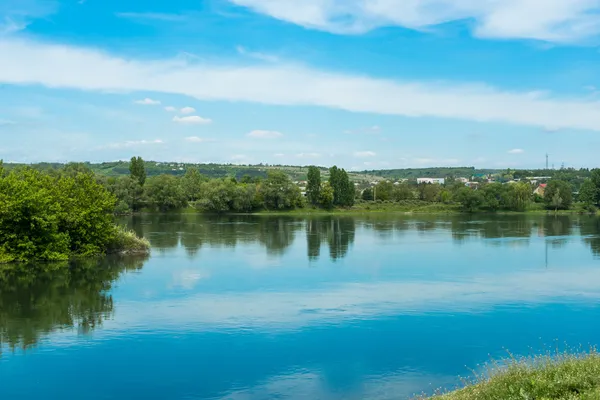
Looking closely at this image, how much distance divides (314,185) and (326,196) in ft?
9.89

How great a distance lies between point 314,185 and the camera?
101m

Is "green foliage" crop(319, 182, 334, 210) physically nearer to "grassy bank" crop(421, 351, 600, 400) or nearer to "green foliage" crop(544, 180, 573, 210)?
"green foliage" crop(544, 180, 573, 210)

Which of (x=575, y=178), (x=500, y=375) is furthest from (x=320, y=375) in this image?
(x=575, y=178)

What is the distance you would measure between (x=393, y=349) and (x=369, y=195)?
98.1m

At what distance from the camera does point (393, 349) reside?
65.8ft

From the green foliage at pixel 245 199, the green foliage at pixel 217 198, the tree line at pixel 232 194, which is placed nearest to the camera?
the green foliage at pixel 217 198

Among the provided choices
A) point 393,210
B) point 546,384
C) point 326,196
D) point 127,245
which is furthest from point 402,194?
point 546,384

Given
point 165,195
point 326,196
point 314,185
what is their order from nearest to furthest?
1. point 165,195
2. point 326,196
3. point 314,185

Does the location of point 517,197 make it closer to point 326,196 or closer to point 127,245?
point 326,196

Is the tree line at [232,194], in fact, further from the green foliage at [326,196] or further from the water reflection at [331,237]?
the water reflection at [331,237]

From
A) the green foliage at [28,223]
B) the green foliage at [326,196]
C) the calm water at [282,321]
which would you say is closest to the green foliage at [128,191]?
the green foliage at [326,196]

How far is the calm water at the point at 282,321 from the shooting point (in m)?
17.2

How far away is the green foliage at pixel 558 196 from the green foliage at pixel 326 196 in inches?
1614

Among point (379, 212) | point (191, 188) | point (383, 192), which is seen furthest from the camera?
point (383, 192)
